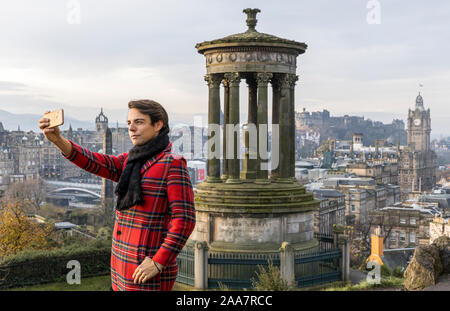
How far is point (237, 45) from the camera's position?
64.7ft

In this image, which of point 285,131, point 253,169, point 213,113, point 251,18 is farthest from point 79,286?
point 251,18

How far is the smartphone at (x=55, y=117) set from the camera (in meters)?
5.13

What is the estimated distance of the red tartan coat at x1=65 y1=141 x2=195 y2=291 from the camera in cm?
522

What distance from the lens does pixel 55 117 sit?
5199 mm

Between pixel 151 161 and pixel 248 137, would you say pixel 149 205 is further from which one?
pixel 248 137

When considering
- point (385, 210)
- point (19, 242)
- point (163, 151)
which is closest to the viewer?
point (163, 151)

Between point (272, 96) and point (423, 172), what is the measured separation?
158227mm

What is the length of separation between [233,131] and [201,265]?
189 inches

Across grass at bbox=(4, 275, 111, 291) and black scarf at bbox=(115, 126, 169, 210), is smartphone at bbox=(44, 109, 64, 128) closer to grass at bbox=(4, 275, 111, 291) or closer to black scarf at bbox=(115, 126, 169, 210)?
black scarf at bbox=(115, 126, 169, 210)

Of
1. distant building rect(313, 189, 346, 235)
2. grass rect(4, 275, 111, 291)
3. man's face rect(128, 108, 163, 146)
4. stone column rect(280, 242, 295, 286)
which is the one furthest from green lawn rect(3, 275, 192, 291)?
distant building rect(313, 189, 346, 235)

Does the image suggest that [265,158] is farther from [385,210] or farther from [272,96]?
[385,210]

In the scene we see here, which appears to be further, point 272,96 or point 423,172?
point 423,172

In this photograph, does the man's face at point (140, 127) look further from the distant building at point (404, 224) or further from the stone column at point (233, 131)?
the distant building at point (404, 224)
